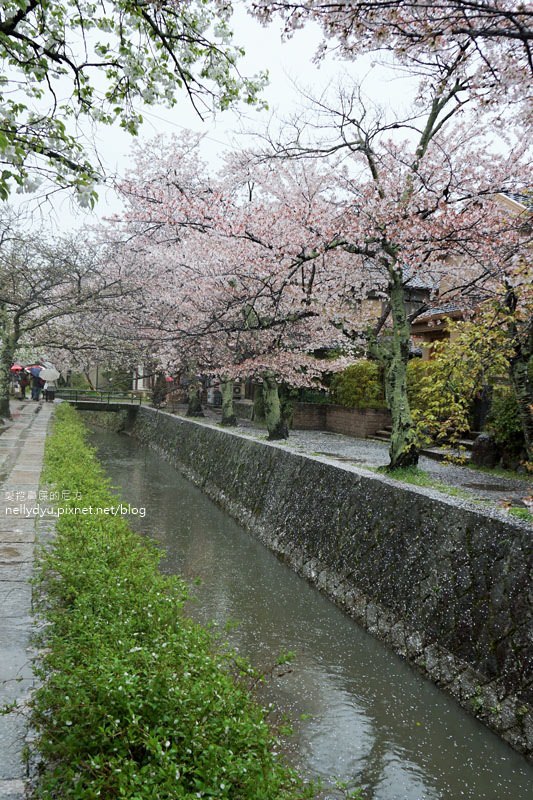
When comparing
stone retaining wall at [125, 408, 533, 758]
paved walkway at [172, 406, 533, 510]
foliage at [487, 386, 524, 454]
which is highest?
foliage at [487, 386, 524, 454]

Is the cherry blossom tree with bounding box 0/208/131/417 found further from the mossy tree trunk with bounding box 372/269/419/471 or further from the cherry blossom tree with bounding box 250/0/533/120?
the cherry blossom tree with bounding box 250/0/533/120

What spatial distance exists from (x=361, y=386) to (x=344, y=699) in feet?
55.2

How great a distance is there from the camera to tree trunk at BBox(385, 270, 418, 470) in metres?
10.9

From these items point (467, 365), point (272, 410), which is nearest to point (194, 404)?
point (272, 410)

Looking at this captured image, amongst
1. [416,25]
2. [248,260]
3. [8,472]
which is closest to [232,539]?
[8,472]

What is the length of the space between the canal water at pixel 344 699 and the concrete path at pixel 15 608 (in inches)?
60.4

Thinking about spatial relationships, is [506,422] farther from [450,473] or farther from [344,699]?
[344,699]

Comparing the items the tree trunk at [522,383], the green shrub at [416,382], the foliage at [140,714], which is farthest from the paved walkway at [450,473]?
the foliage at [140,714]

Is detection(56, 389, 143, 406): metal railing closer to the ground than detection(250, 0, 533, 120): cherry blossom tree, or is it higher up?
closer to the ground

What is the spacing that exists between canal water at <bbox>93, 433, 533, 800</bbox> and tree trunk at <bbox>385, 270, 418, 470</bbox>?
2817 mm

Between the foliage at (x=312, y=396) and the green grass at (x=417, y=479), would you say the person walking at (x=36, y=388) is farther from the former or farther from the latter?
the green grass at (x=417, y=479)

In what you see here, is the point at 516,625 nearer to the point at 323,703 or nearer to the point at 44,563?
the point at 323,703

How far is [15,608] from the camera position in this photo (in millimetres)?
5137

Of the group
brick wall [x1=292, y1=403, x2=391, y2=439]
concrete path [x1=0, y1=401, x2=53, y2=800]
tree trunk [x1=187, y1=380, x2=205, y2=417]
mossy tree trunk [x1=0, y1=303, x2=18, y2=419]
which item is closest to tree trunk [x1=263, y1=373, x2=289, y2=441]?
brick wall [x1=292, y1=403, x2=391, y2=439]
